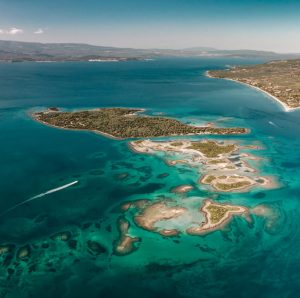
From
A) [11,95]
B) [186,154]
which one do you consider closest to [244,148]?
[186,154]

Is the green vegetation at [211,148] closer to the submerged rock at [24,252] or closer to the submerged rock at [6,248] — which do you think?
the submerged rock at [24,252]

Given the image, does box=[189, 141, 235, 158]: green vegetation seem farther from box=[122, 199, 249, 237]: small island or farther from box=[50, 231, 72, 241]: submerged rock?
box=[50, 231, 72, 241]: submerged rock

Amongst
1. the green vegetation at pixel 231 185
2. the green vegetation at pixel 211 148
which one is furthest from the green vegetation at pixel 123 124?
the green vegetation at pixel 231 185

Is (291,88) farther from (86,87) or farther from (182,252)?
(182,252)

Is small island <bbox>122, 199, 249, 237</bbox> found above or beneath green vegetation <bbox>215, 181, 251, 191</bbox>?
beneath

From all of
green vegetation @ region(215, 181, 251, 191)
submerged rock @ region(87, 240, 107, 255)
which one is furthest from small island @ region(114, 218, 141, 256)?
green vegetation @ region(215, 181, 251, 191)

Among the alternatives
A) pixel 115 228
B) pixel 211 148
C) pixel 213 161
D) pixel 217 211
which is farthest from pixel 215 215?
pixel 211 148

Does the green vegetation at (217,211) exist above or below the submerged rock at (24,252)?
above
